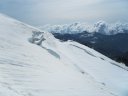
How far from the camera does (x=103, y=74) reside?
23469mm

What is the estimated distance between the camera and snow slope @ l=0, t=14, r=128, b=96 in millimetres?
11806

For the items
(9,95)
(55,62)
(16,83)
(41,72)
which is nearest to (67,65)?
(55,62)

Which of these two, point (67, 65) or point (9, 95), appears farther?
point (67, 65)

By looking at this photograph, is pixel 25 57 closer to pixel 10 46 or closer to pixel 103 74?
pixel 10 46

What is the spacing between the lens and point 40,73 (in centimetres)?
1488

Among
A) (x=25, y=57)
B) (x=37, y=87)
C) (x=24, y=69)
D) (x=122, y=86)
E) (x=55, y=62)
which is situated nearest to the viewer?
(x=37, y=87)

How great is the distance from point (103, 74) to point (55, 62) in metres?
5.41

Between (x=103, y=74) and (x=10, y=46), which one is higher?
(x=10, y=46)

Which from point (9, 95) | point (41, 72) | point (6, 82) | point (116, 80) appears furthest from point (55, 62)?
point (9, 95)

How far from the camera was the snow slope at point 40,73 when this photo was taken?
1181 centimetres

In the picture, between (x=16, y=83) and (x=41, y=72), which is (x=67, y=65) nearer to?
(x=41, y=72)

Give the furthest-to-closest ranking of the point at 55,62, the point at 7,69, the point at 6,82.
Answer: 1. the point at 55,62
2. the point at 7,69
3. the point at 6,82

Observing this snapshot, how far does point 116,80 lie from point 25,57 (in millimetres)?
8710

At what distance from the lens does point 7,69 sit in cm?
1300
